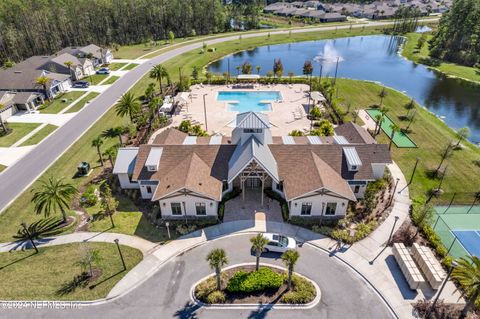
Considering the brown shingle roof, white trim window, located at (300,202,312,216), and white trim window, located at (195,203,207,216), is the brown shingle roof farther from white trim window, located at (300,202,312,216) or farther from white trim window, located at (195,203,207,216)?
white trim window, located at (195,203,207,216)

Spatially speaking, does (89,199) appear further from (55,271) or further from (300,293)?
(300,293)

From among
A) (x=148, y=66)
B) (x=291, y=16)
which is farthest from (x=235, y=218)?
(x=291, y=16)

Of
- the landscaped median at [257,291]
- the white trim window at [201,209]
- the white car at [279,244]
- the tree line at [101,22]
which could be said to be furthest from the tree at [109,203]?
the tree line at [101,22]

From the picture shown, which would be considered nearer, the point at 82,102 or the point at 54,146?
the point at 54,146

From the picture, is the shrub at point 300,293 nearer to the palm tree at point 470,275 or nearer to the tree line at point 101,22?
the palm tree at point 470,275

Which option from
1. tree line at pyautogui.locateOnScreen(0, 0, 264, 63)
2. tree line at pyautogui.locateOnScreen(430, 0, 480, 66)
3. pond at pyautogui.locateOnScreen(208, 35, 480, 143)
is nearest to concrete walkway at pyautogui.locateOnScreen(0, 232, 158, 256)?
pond at pyautogui.locateOnScreen(208, 35, 480, 143)

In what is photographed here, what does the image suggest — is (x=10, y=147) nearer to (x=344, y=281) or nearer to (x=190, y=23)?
(x=344, y=281)

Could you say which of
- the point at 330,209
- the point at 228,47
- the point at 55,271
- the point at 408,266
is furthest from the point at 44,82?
the point at 408,266
